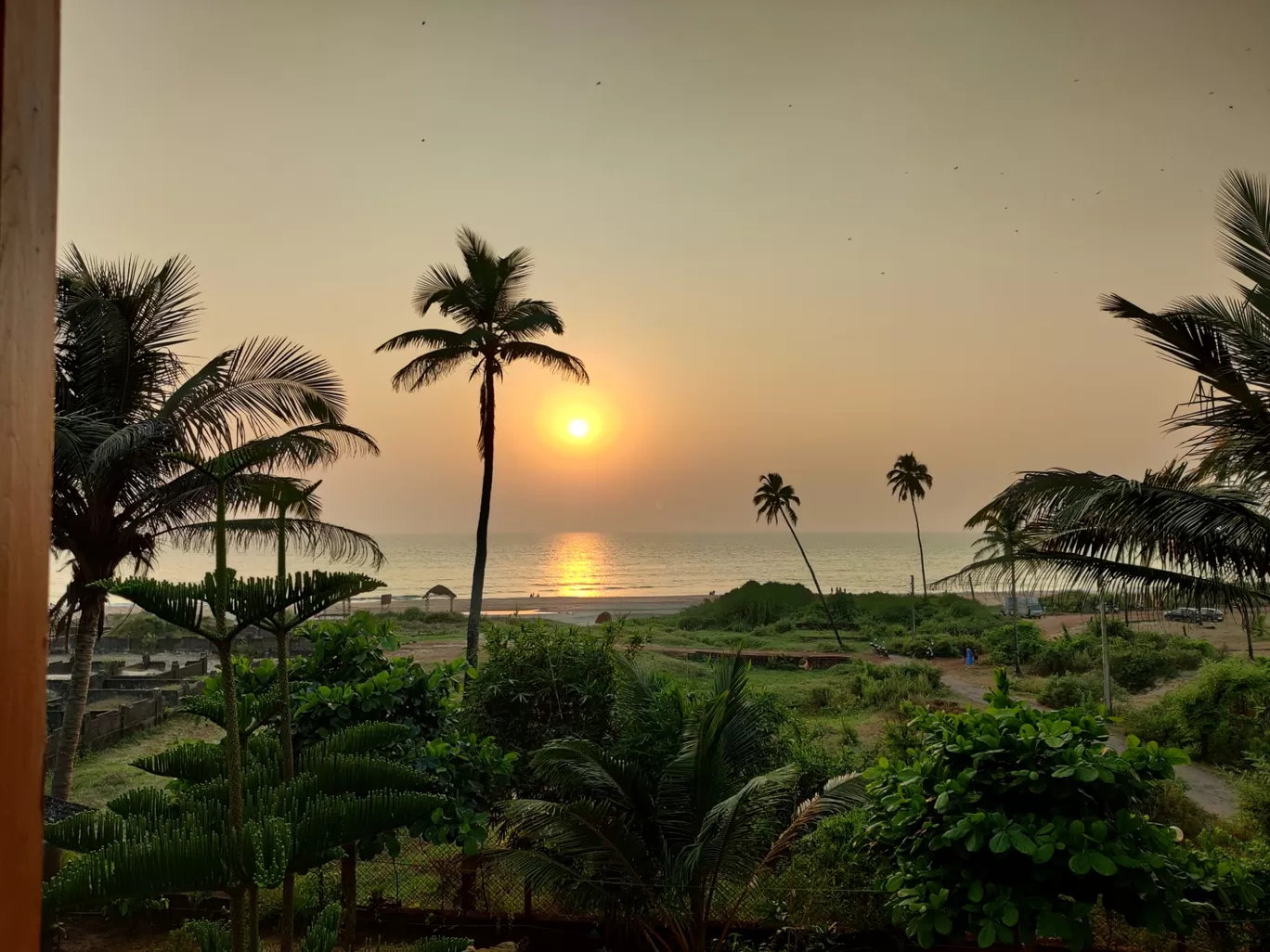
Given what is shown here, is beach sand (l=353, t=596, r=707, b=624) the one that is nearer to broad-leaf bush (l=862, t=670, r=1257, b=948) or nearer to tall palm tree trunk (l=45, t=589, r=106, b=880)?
tall palm tree trunk (l=45, t=589, r=106, b=880)

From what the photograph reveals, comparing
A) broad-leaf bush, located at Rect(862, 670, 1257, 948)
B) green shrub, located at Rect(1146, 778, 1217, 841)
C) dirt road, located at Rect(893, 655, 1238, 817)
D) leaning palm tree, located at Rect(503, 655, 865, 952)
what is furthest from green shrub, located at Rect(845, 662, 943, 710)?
broad-leaf bush, located at Rect(862, 670, 1257, 948)

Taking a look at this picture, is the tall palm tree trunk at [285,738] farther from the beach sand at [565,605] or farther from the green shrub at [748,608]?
the beach sand at [565,605]

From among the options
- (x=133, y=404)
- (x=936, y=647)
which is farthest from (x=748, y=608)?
(x=133, y=404)

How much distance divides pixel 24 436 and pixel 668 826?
21.2 feet

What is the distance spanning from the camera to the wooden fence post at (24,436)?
65 centimetres

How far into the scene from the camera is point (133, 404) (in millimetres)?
9484

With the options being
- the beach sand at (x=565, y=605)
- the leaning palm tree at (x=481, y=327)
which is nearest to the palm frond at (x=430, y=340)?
the leaning palm tree at (x=481, y=327)

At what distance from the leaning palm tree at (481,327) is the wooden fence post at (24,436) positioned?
15633 mm

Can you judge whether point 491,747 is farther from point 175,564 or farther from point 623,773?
point 175,564

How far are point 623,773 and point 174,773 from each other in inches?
141

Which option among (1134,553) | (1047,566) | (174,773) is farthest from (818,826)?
(174,773)

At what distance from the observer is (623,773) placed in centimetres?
659

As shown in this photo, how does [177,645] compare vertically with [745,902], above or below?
below

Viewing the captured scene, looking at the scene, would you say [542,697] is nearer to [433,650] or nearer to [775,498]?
[433,650]
